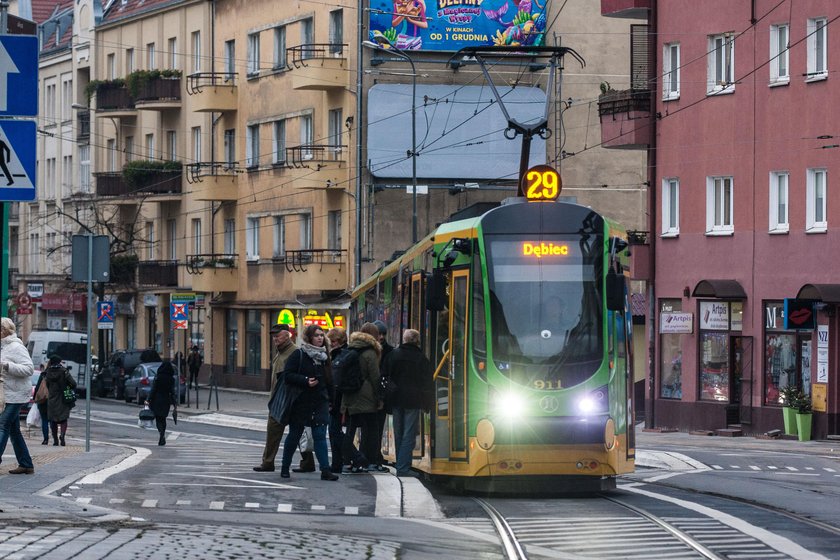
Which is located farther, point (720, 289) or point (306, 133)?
point (306, 133)

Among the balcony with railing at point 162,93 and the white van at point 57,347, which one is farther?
the balcony with railing at point 162,93

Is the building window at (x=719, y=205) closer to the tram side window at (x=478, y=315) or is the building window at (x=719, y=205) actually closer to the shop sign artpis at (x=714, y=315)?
the shop sign artpis at (x=714, y=315)

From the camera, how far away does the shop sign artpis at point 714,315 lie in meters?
42.0

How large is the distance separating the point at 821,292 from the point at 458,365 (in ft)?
65.4

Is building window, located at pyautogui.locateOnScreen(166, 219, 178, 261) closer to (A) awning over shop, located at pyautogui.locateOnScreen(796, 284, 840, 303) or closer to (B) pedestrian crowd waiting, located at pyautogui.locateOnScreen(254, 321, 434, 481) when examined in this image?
(A) awning over shop, located at pyautogui.locateOnScreen(796, 284, 840, 303)

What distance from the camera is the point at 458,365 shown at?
18.7 m

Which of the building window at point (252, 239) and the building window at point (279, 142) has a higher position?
the building window at point (279, 142)

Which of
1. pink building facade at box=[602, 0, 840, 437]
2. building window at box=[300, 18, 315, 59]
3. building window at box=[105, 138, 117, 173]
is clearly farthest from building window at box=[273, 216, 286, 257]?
pink building facade at box=[602, 0, 840, 437]

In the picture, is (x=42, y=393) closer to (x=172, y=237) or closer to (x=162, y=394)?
(x=162, y=394)

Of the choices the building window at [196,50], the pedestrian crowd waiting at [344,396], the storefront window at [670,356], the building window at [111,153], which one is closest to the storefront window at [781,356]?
the storefront window at [670,356]

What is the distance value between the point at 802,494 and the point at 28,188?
32.7 feet

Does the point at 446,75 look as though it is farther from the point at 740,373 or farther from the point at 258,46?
the point at 740,373

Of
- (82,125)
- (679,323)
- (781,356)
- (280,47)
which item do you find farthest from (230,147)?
(781,356)

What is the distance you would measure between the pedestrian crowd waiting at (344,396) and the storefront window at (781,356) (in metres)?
19.1
